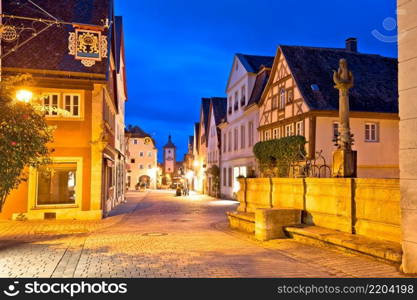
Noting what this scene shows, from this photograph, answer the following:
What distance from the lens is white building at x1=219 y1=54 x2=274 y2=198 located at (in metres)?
29.4

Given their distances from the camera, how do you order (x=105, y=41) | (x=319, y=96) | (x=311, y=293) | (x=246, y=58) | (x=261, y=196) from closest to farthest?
1. (x=311, y=293)
2. (x=261, y=196)
3. (x=105, y=41)
4. (x=319, y=96)
5. (x=246, y=58)

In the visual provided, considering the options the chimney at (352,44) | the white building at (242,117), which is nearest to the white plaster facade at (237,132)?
the white building at (242,117)

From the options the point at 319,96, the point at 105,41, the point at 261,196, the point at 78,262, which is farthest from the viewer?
the point at 319,96

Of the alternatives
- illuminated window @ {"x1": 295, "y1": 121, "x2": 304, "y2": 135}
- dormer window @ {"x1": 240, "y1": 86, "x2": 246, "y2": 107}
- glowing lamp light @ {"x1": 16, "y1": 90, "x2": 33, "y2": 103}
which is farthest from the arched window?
glowing lamp light @ {"x1": 16, "y1": 90, "x2": 33, "y2": 103}

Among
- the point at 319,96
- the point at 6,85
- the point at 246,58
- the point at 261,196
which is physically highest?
the point at 246,58

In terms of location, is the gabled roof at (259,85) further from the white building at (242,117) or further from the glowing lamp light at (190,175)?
the glowing lamp light at (190,175)

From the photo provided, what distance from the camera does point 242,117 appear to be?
32.4 meters

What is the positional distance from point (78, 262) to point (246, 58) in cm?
2636

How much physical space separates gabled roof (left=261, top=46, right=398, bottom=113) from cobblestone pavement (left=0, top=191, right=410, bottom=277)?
447 inches

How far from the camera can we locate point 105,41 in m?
18.0

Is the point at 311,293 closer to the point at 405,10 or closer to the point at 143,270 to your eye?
the point at 143,270

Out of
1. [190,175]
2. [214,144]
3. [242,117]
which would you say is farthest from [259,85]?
[190,175]

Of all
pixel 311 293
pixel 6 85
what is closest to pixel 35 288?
pixel 311 293

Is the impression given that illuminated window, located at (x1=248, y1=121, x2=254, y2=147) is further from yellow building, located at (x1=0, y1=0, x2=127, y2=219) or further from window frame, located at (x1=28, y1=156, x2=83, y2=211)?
window frame, located at (x1=28, y1=156, x2=83, y2=211)
